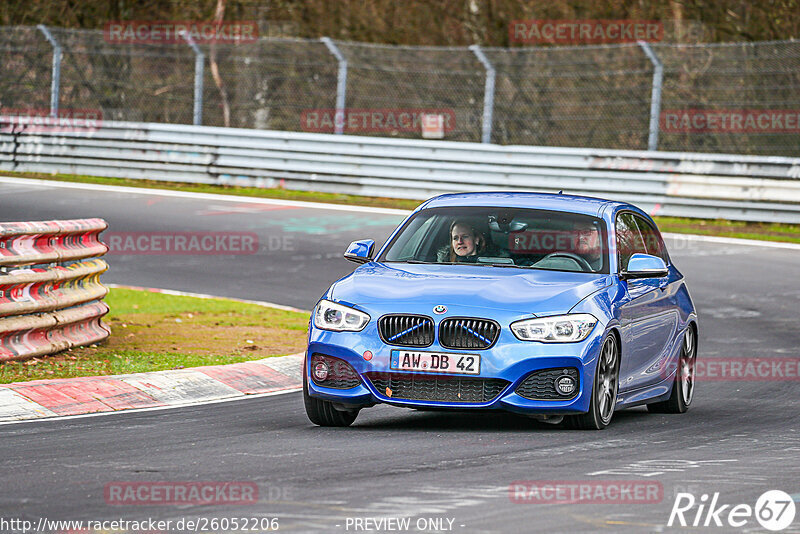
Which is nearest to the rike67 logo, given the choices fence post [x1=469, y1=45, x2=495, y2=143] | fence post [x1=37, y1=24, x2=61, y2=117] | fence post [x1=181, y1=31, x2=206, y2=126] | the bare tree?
fence post [x1=469, y1=45, x2=495, y2=143]

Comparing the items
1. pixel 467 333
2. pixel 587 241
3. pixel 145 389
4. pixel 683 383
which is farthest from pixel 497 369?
pixel 145 389

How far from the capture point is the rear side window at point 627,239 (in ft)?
32.4

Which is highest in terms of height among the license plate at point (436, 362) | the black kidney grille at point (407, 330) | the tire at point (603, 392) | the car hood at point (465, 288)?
the car hood at point (465, 288)

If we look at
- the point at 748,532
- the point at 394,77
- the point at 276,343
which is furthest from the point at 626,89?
the point at 748,532

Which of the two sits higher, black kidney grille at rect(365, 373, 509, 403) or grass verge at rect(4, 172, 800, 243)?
black kidney grille at rect(365, 373, 509, 403)

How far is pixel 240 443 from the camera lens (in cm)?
827

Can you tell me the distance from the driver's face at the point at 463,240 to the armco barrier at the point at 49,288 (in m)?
3.50

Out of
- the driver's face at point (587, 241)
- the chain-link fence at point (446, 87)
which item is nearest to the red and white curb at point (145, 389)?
the driver's face at point (587, 241)

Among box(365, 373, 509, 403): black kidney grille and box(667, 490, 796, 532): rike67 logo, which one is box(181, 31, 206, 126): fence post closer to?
box(365, 373, 509, 403): black kidney grille

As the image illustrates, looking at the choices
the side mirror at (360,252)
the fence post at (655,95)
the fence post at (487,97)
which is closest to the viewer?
the side mirror at (360,252)

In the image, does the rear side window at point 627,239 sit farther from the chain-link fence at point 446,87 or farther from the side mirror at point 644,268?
the chain-link fence at point 446,87

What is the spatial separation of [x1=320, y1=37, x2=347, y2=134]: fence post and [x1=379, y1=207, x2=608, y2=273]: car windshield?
1640 cm

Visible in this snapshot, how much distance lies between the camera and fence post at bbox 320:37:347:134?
85.9 feet

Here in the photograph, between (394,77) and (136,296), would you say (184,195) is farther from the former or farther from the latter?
(136,296)
